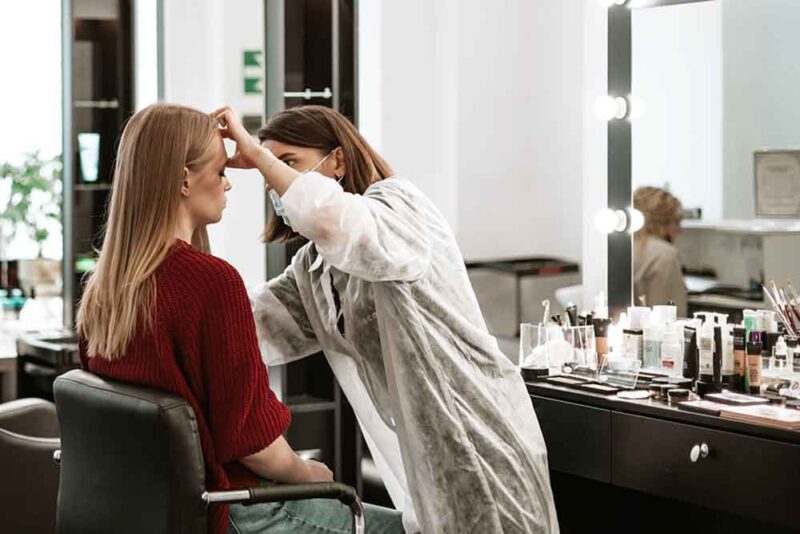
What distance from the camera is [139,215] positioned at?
1.65m

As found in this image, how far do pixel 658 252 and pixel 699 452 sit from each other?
749 millimetres

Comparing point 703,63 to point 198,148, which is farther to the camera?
point 703,63

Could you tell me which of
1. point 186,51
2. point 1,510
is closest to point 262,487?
point 1,510

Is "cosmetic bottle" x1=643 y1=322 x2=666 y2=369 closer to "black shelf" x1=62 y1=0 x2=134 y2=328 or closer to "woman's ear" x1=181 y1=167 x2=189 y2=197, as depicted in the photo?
"woman's ear" x1=181 y1=167 x2=189 y2=197

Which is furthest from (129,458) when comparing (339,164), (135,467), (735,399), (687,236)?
(687,236)

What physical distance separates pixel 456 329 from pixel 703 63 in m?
1.23

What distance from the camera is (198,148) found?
1.68 meters

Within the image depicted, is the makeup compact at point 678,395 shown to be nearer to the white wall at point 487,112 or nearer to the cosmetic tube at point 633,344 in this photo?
the cosmetic tube at point 633,344

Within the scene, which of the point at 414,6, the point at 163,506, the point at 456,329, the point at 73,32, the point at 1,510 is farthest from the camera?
the point at 73,32

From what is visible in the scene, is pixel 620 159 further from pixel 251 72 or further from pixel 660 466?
pixel 251 72

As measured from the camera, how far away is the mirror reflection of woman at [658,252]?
2.82 meters

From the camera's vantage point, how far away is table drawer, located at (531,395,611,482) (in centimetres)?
247

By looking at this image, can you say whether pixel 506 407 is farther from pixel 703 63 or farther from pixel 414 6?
pixel 414 6

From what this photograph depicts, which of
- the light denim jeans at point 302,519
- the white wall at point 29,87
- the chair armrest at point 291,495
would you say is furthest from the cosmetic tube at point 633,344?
the white wall at point 29,87
